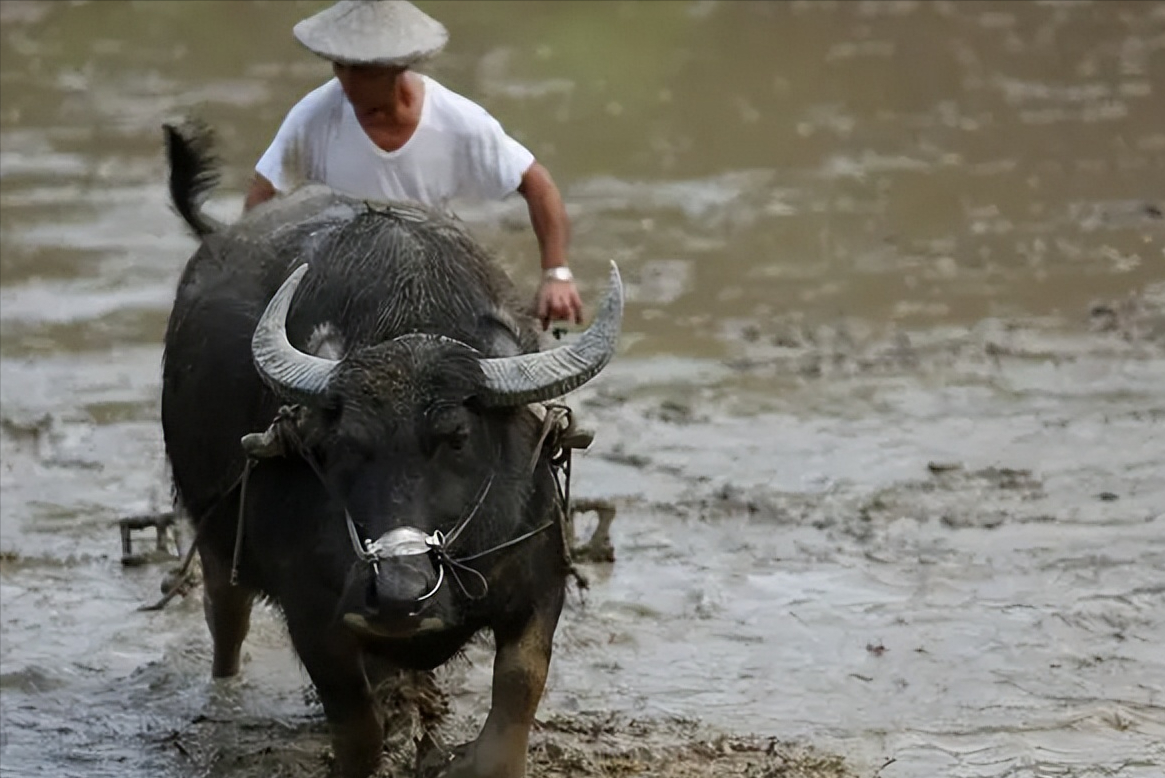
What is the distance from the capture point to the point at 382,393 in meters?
4.14

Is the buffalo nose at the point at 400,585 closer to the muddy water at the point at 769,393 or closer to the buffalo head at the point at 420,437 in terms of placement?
the buffalo head at the point at 420,437

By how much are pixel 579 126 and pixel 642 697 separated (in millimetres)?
6562

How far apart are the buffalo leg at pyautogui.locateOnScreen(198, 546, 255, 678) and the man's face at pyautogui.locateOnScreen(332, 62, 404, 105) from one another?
45.8 inches

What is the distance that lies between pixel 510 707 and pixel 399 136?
1529 millimetres

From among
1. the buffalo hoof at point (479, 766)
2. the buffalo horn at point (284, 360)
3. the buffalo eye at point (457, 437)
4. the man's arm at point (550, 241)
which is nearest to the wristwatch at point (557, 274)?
the man's arm at point (550, 241)

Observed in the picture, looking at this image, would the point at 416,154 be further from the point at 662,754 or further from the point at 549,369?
the point at 662,754

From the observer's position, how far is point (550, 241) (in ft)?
16.9

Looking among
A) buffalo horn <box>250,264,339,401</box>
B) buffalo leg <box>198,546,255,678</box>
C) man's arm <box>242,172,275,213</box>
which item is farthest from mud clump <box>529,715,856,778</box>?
man's arm <box>242,172,275,213</box>

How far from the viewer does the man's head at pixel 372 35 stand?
5039 mm

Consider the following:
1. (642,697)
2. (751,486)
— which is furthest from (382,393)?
(751,486)

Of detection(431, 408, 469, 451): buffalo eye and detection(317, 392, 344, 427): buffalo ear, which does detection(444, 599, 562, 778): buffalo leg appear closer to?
detection(431, 408, 469, 451): buffalo eye

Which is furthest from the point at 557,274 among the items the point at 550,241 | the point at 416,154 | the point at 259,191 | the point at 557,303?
the point at 259,191

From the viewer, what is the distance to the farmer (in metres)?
5.12

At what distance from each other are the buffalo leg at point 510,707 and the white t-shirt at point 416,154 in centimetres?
125
